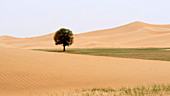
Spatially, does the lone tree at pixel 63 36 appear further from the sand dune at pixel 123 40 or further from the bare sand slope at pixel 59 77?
the bare sand slope at pixel 59 77

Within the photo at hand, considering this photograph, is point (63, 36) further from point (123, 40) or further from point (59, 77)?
point (123, 40)

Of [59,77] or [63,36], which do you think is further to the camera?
[63,36]

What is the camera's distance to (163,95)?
389 inches

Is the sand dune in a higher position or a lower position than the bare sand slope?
higher

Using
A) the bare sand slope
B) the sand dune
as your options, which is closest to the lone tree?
the sand dune

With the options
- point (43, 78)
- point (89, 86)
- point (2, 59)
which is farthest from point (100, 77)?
point (2, 59)

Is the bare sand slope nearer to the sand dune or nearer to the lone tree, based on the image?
the lone tree

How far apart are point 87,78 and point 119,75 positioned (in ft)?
7.38

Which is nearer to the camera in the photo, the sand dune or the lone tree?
the lone tree

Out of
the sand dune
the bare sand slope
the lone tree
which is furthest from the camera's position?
the sand dune

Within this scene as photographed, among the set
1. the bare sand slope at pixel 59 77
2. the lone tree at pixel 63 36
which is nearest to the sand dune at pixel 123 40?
the lone tree at pixel 63 36

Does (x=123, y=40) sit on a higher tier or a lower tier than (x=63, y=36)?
lower

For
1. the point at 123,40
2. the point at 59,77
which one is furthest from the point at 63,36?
the point at 123,40

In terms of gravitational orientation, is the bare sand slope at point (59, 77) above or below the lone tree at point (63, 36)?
below
